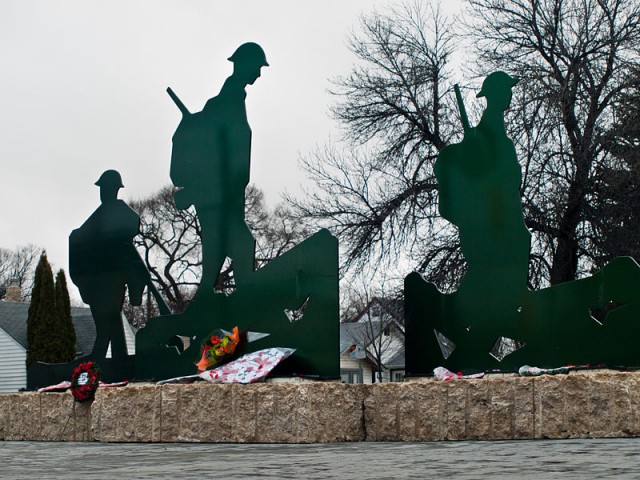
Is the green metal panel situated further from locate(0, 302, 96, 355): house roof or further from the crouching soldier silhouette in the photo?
locate(0, 302, 96, 355): house roof

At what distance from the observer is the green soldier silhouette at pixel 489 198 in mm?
11023

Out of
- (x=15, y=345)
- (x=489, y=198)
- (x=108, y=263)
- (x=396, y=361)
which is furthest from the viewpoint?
(x=396, y=361)

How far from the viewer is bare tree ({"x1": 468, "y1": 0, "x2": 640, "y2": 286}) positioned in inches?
712

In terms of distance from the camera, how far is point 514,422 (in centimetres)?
941

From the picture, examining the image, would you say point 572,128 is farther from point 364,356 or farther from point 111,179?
point 364,356

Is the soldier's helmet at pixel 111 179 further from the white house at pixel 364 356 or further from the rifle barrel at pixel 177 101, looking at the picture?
the white house at pixel 364 356

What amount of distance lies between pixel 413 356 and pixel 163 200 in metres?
27.3

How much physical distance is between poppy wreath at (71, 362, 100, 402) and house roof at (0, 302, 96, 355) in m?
25.0

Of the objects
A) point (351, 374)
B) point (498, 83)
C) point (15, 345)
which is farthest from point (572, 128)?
point (351, 374)

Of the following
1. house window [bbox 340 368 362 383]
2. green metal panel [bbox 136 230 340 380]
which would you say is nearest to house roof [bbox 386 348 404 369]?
house window [bbox 340 368 362 383]

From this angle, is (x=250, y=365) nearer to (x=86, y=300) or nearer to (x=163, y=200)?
(x=86, y=300)

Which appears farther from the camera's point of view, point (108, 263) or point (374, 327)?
point (374, 327)

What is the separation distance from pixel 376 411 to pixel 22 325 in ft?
100

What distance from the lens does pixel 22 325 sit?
38062mm
